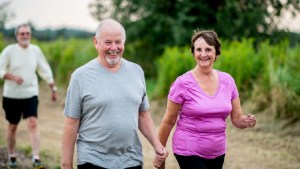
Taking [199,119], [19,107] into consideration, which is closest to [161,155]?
[199,119]

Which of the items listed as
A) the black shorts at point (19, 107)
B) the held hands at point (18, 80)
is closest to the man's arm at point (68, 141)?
the held hands at point (18, 80)

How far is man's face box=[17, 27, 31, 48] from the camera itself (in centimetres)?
778

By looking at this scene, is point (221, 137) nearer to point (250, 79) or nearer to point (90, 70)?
point (90, 70)

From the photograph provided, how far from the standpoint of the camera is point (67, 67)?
817 inches

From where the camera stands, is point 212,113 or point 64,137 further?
point 212,113

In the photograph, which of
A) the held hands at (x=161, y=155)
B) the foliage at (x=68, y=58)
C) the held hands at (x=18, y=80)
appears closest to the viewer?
the held hands at (x=161, y=155)

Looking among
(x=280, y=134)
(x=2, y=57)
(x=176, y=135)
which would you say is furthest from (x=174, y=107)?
(x=280, y=134)

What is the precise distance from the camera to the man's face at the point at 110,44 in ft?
12.9

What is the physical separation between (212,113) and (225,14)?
1524 centimetres

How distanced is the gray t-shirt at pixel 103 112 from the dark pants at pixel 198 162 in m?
0.61

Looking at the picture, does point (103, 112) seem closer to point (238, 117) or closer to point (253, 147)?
point (238, 117)

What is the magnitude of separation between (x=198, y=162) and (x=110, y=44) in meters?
1.25

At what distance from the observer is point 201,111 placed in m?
4.38

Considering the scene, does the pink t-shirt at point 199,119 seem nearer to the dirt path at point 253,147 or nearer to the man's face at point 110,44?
the man's face at point 110,44
